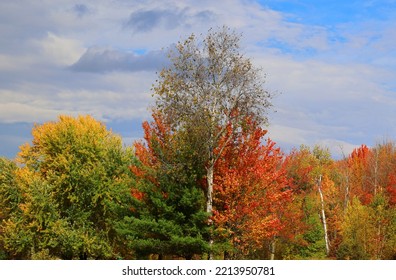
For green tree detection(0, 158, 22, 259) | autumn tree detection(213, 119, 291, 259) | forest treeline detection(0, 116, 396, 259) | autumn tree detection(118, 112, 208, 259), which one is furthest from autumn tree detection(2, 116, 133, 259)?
autumn tree detection(213, 119, 291, 259)

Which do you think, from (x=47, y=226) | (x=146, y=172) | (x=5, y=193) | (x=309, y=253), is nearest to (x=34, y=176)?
(x=47, y=226)

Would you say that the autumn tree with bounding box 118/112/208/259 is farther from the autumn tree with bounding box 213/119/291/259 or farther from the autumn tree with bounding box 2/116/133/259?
the autumn tree with bounding box 2/116/133/259

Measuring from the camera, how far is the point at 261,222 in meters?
38.2

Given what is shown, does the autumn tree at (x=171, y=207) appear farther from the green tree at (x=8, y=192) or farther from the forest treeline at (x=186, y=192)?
the green tree at (x=8, y=192)

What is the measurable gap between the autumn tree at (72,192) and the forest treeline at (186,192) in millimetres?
131

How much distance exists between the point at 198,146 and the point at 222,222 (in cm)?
515

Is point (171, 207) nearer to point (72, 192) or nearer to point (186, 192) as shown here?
point (186, 192)

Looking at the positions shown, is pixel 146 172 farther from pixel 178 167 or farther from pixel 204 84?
pixel 204 84

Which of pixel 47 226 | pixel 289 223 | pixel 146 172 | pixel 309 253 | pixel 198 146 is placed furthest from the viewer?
pixel 309 253

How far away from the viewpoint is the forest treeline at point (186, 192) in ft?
121

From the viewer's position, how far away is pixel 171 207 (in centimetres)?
3703

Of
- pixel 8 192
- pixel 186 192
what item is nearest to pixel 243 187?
pixel 186 192

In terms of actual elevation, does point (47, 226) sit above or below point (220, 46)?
below

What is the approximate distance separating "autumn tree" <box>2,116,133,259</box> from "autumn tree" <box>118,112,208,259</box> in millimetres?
11037
